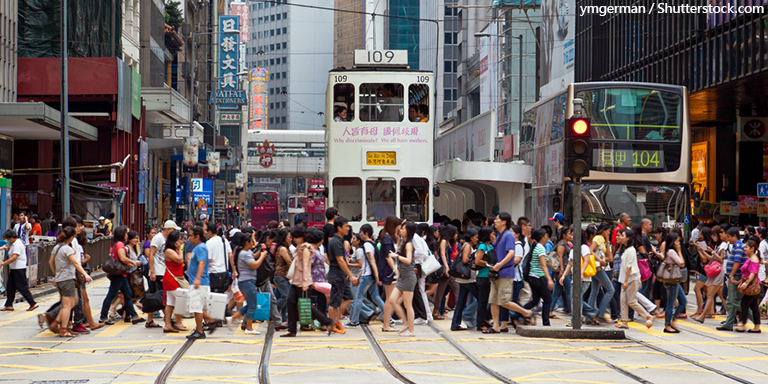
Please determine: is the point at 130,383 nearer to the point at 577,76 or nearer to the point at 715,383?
the point at 715,383

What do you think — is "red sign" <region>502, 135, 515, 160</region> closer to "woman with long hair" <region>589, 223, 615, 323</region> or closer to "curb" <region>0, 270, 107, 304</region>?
"woman with long hair" <region>589, 223, 615, 323</region>

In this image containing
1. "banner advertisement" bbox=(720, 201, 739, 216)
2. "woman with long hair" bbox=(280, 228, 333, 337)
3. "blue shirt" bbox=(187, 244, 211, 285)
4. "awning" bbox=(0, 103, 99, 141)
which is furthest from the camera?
"banner advertisement" bbox=(720, 201, 739, 216)

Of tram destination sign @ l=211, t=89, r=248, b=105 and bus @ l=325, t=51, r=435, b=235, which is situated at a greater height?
tram destination sign @ l=211, t=89, r=248, b=105

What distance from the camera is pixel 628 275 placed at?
12102 millimetres

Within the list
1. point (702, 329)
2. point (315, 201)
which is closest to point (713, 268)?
point (702, 329)

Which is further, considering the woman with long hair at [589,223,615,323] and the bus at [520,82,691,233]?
the bus at [520,82,691,233]

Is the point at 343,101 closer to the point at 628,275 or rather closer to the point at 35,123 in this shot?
the point at 628,275

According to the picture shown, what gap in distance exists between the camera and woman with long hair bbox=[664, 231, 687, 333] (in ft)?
39.1

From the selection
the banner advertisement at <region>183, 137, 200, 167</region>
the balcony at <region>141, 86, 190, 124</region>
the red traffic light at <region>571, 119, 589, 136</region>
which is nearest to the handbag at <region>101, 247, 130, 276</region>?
the red traffic light at <region>571, 119, 589, 136</region>

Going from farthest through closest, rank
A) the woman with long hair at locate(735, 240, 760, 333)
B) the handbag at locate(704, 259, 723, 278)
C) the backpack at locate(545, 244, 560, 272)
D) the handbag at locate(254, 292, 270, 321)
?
the handbag at locate(704, 259, 723, 278)
the backpack at locate(545, 244, 560, 272)
the woman with long hair at locate(735, 240, 760, 333)
the handbag at locate(254, 292, 270, 321)

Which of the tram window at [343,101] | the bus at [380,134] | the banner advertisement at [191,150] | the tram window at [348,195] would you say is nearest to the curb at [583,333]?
the bus at [380,134]

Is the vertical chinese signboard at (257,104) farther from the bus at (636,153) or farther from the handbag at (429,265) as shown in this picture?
the handbag at (429,265)

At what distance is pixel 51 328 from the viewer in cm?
1118

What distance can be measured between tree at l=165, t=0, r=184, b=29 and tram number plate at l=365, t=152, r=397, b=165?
37834mm
